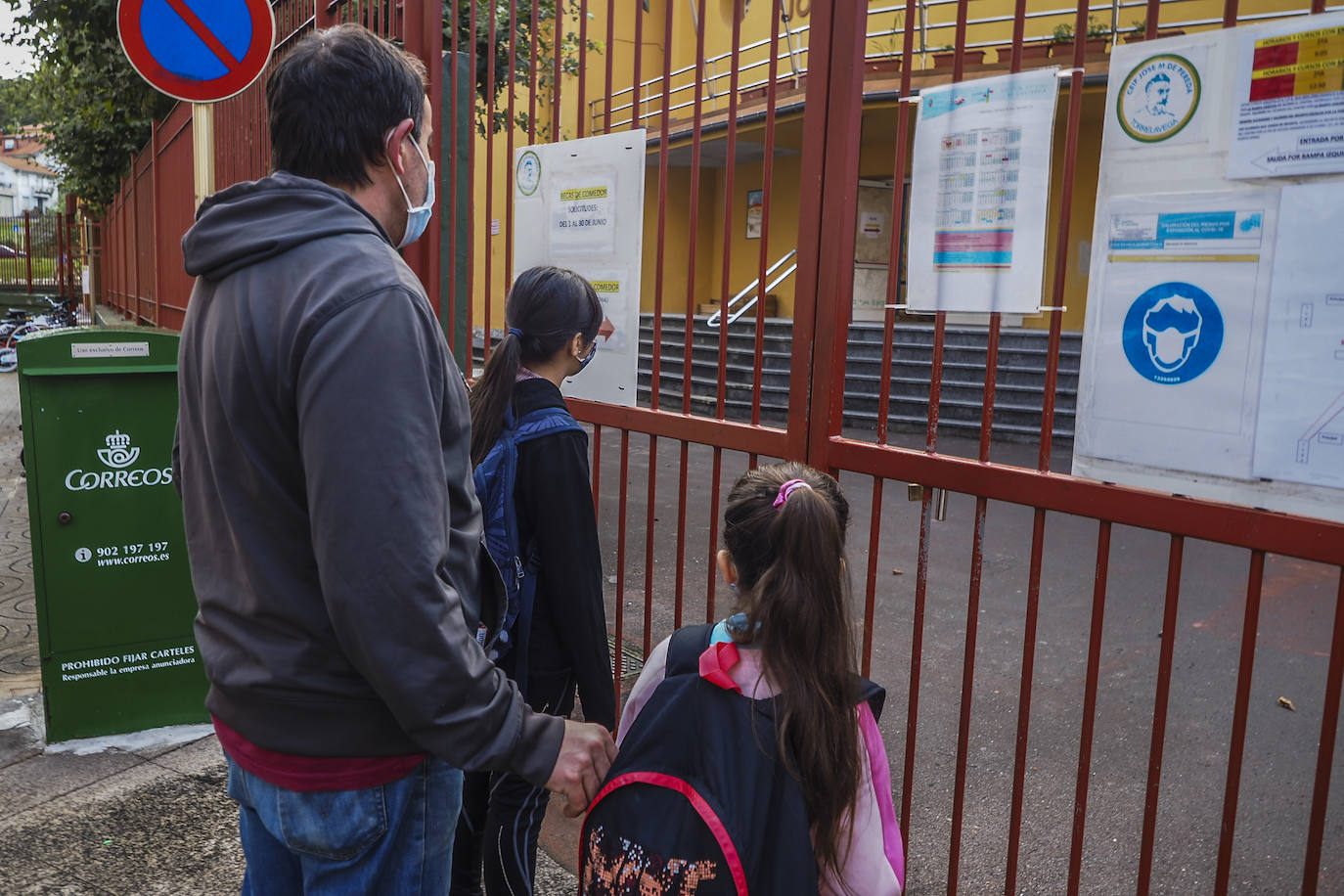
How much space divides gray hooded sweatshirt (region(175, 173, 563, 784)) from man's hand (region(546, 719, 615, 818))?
3 centimetres

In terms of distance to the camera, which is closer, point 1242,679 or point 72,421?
point 1242,679

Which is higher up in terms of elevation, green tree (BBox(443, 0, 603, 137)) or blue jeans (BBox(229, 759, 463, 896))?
green tree (BBox(443, 0, 603, 137))

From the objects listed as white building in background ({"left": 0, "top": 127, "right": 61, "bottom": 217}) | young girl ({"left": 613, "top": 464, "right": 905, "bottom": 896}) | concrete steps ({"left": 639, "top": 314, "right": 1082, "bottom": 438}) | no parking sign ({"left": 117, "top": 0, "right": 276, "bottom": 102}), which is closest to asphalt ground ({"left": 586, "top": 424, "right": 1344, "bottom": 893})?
young girl ({"left": 613, "top": 464, "right": 905, "bottom": 896})

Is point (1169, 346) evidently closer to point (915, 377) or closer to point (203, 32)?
point (203, 32)

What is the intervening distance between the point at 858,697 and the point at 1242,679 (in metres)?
0.70

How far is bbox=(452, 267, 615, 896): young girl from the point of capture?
2.36m

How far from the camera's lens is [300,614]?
148 centimetres

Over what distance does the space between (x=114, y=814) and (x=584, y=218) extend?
91.6 inches

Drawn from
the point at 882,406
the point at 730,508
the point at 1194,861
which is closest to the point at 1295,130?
the point at 882,406

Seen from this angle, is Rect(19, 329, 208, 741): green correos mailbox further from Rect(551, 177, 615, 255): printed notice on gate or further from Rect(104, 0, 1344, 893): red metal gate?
Rect(551, 177, 615, 255): printed notice on gate

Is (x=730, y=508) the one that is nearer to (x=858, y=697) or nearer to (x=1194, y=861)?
(x=858, y=697)

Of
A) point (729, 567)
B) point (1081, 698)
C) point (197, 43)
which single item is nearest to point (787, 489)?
point (729, 567)

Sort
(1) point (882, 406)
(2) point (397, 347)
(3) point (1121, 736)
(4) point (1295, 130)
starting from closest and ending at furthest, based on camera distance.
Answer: (2) point (397, 347), (4) point (1295, 130), (1) point (882, 406), (3) point (1121, 736)

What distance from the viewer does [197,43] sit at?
4.30 metres
